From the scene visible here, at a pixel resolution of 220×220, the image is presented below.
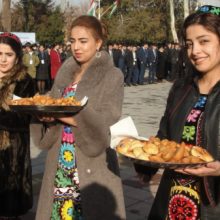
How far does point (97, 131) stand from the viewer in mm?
2670

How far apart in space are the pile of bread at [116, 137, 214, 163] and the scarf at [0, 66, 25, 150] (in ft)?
5.31

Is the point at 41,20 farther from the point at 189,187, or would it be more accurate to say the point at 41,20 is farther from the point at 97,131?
the point at 189,187

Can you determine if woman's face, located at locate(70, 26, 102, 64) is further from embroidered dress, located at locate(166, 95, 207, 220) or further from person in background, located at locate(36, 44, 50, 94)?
person in background, located at locate(36, 44, 50, 94)

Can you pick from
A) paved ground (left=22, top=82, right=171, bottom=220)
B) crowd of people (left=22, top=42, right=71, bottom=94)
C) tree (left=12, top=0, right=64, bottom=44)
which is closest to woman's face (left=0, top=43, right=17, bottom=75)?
paved ground (left=22, top=82, right=171, bottom=220)

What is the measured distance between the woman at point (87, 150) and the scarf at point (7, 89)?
2.01 feet

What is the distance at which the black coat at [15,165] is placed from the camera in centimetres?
341

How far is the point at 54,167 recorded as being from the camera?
2.81m

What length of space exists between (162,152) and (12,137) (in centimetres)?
186

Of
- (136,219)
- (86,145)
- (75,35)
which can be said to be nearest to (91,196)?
(86,145)

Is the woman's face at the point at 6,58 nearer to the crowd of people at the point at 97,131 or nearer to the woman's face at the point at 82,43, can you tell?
the crowd of people at the point at 97,131

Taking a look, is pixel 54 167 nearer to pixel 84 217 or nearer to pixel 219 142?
pixel 84 217

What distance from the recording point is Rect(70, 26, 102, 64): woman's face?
276 cm

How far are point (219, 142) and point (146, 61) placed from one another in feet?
60.9

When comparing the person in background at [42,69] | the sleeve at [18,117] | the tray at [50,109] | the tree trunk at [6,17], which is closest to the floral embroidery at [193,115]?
the tray at [50,109]
